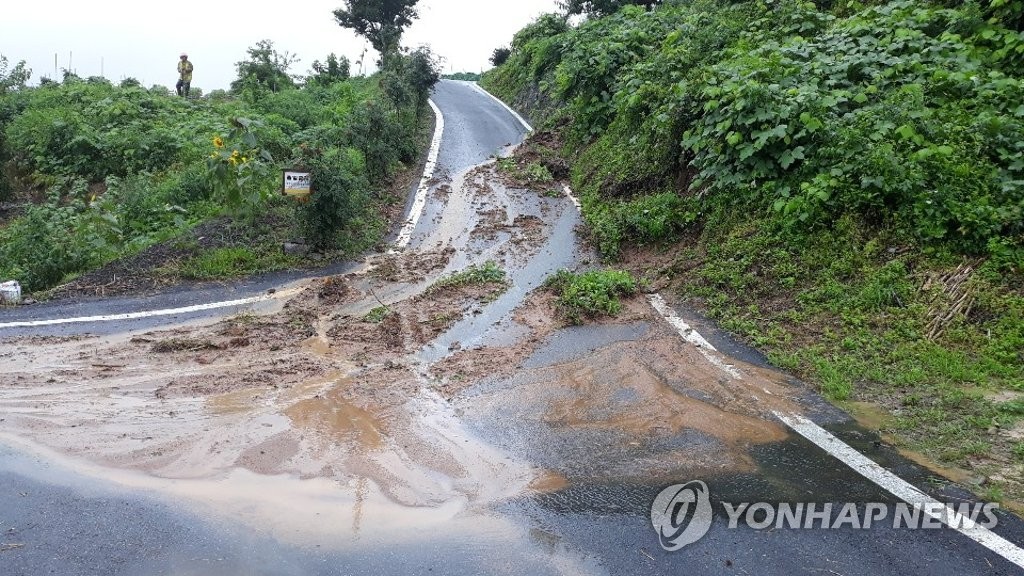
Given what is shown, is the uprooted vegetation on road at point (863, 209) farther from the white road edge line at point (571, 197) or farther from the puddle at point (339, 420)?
the puddle at point (339, 420)

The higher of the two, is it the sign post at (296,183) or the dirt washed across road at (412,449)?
the sign post at (296,183)

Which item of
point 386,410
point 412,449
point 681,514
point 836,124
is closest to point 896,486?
point 681,514


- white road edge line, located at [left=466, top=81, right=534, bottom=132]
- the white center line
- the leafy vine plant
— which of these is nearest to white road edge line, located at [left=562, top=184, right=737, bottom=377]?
the white center line

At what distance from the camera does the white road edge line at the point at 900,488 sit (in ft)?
12.4

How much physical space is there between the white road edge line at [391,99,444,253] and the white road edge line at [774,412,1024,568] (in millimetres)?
7342

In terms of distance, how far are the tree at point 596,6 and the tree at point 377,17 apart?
9.17 meters

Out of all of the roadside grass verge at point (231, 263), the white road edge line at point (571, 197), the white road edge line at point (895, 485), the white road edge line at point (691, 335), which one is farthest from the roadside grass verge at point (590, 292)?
the roadside grass verge at point (231, 263)

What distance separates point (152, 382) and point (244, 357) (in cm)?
90

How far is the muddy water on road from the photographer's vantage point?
15.0ft

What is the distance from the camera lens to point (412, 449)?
5156 millimetres

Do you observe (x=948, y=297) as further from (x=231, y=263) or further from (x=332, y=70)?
(x=332, y=70)

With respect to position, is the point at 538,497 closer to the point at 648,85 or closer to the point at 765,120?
the point at 765,120

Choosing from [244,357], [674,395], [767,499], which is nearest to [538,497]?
[767,499]

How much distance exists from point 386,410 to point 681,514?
2728 millimetres
